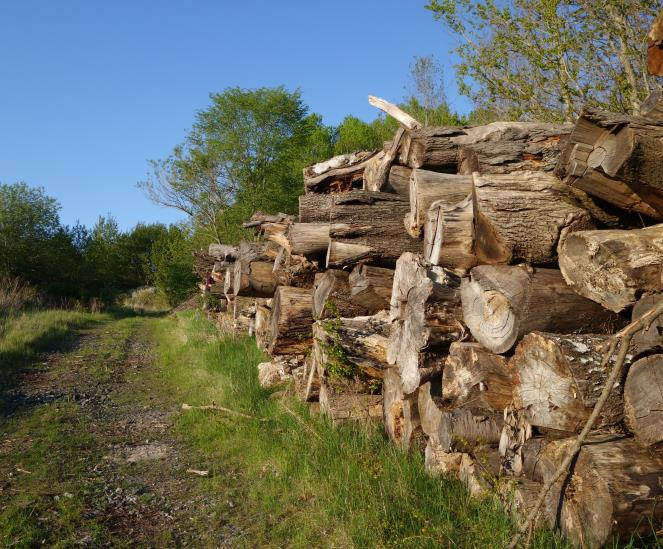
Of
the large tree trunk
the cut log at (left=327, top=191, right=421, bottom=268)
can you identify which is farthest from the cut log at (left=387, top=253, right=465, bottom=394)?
the large tree trunk

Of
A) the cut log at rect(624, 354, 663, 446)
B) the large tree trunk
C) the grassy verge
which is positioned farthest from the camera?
the grassy verge

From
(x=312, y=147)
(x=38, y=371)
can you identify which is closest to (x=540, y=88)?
(x=38, y=371)

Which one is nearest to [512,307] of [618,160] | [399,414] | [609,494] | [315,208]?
[618,160]

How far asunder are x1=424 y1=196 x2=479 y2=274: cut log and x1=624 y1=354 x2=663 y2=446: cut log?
1393mm

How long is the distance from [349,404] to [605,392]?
10.0 ft

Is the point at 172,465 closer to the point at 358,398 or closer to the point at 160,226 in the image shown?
the point at 358,398

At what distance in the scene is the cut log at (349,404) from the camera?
5.37 metres

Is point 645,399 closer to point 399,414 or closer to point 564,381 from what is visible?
point 564,381

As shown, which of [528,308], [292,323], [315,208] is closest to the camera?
[528,308]

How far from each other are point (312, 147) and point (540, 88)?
21125 millimetres

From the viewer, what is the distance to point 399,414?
486cm

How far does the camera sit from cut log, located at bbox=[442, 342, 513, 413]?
363 centimetres

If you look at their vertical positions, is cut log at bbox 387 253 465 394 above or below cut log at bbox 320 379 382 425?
above

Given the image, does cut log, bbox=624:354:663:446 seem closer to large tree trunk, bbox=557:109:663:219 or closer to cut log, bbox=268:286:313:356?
large tree trunk, bbox=557:109:663:219
